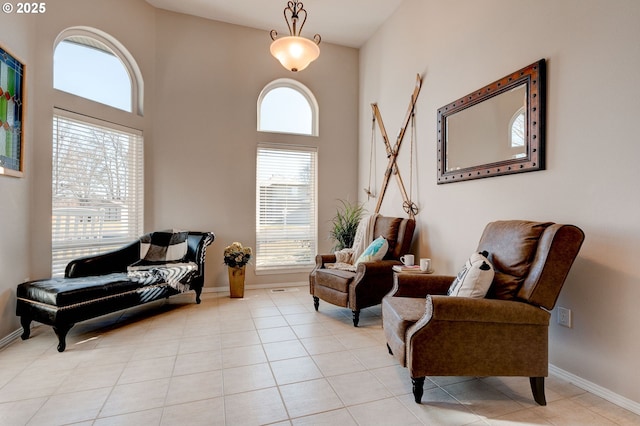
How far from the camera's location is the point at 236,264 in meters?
3.93

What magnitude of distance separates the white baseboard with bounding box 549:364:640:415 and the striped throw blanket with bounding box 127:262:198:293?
3430 millimetres

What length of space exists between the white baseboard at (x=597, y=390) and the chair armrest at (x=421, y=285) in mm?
866

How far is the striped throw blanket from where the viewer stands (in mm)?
3104

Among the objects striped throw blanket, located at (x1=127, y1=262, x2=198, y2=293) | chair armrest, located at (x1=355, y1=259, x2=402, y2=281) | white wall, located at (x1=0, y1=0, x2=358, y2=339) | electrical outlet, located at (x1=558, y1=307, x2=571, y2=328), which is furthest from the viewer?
white wall, located at (x1=0, y1=0, x2=358, y2=339)

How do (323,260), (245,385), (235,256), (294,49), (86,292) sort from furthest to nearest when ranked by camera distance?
(235,256) < (323,260) < (294,49) < (86,292) < (245,385)

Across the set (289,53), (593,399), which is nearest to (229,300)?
(289,53)

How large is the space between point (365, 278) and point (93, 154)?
3307 mm

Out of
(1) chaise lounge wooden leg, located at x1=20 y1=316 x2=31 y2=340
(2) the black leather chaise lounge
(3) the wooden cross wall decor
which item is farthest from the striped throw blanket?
(3) the wooden cross wall decor

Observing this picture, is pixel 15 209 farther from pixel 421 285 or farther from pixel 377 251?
pixel 421 285

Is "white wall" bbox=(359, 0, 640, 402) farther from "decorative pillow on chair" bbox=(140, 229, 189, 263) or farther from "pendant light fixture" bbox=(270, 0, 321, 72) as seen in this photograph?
"decorative pillow on chair" bbox=(140, 229, 189, 263)

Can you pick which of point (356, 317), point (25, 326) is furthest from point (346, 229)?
point (25, 326)

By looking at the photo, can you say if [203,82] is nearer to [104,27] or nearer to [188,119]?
[188,119]

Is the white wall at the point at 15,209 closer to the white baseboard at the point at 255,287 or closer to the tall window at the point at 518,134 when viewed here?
the white baseboard at the point at 255,287

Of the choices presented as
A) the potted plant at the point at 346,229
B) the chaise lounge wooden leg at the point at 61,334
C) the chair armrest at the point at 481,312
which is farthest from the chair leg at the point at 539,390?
the chaise lounge wooden leg at the point at 61,334
